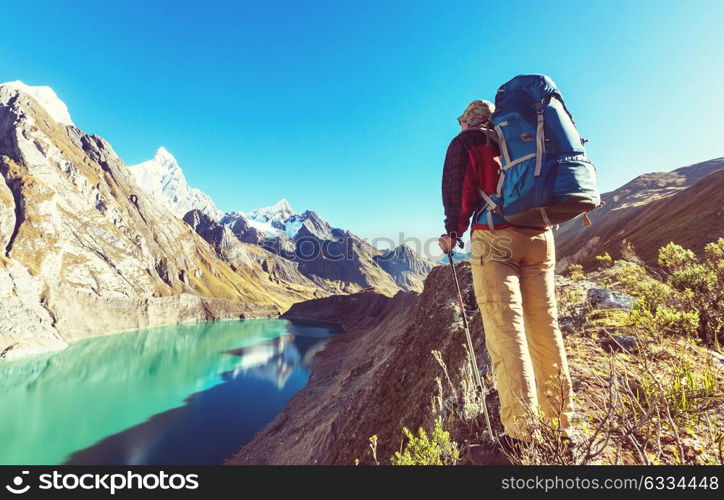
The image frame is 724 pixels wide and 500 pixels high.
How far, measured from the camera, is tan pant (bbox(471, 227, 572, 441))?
279 centimetres

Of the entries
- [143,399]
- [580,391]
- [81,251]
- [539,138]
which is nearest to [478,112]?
[539,138]

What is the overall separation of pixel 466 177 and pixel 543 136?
0.81 meters

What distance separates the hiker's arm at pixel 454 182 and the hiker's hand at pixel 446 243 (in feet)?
0.22

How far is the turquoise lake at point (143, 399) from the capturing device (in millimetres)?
27062

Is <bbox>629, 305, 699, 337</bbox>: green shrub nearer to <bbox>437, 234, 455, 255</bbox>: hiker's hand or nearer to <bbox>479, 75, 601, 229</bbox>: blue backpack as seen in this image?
<bbox>479, 75, 601, 229</bbox>: blue backpack

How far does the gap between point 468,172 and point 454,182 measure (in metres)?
0.18

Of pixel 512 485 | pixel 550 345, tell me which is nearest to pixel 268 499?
pixel 512 485

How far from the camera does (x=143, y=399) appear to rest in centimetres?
4044

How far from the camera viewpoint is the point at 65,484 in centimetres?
256

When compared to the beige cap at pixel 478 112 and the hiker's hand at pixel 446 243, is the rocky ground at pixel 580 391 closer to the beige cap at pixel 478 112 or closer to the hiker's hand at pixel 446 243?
the hiker's hand at pixel 446 243

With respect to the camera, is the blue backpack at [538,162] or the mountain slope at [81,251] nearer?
the blue backpack at [538,162]

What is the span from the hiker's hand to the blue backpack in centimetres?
54

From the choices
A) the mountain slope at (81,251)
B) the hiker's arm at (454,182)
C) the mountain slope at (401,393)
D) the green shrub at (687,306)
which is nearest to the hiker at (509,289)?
the hiker's arm at (454,182)

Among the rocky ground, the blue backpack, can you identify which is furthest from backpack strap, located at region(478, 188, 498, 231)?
the rocky ground
